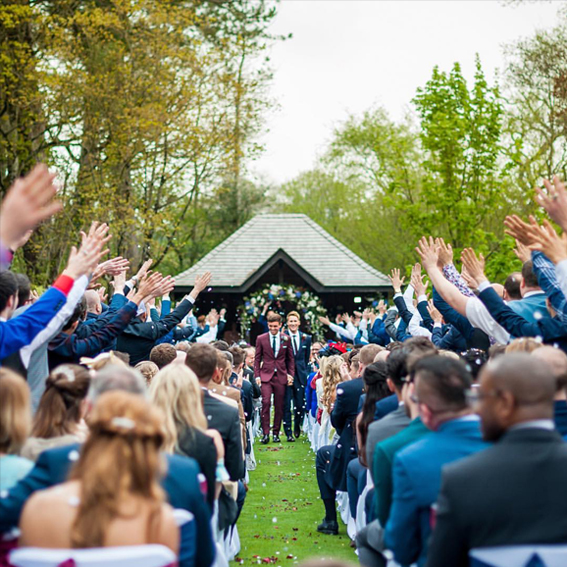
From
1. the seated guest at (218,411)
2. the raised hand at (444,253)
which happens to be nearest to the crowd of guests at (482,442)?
the raised hand at (444,253)

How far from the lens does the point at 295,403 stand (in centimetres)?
1697

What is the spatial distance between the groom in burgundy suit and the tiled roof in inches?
460

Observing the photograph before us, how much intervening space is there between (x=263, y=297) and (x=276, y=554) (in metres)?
19.3

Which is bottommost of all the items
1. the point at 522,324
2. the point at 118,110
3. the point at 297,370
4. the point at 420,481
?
the point at 297,370

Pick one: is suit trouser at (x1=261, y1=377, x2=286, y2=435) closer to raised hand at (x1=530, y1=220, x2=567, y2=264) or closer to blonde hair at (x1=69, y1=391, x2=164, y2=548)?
raised hand at (x1=530, y1=220, x2=567, y2=264)

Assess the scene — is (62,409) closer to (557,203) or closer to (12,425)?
(12,425)

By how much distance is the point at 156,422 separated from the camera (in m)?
3.25

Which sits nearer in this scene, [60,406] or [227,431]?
[60,406]

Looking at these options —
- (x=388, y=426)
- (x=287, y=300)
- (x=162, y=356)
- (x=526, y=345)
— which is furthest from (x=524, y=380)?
(x=287, y=300)

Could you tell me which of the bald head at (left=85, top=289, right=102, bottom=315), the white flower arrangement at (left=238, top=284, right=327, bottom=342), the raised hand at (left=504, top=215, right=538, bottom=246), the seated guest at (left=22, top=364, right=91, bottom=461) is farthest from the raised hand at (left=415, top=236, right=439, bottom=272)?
the white flower arrangement at (left=238, top=284, right=327, bottom=342)

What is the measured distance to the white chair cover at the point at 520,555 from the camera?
3.22m

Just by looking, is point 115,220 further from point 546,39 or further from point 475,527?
point 475,527

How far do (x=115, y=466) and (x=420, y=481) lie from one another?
1523 millimetres

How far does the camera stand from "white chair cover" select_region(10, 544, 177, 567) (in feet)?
10.1
